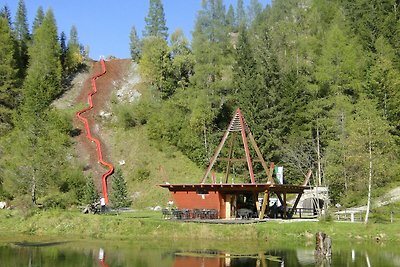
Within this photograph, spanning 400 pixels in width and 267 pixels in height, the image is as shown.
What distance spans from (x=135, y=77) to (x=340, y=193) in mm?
48801

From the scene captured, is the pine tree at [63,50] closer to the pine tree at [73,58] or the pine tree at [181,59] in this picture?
the pine tree at [73,58]

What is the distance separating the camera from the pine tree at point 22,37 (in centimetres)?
7888

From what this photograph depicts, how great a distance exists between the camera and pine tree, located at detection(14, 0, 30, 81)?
78881 mm

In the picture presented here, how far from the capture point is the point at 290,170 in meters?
50.9

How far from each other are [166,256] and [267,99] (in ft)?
110

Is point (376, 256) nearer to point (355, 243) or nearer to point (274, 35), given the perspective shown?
point (355, 243)

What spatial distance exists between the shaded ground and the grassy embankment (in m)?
20.9

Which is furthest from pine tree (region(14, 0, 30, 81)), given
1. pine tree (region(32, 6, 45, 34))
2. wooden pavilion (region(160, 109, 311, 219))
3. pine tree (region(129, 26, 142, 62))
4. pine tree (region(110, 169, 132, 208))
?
wooden pavilion (region(160, 109, 311, 219))

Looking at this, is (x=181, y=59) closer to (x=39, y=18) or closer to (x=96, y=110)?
(x=96, y=110)

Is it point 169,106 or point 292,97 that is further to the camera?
point 169,106

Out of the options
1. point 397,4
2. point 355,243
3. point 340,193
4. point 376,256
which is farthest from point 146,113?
point 376,256

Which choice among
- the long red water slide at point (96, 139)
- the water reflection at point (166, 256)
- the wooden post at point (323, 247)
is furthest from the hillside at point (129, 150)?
the wooden post at point (323, 247)

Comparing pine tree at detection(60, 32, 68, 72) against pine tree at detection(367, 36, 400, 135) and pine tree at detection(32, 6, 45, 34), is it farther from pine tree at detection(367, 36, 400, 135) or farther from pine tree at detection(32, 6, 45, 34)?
pine tree at detection(367, 36, 400, 135)

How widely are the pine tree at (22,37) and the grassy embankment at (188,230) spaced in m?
44.7
